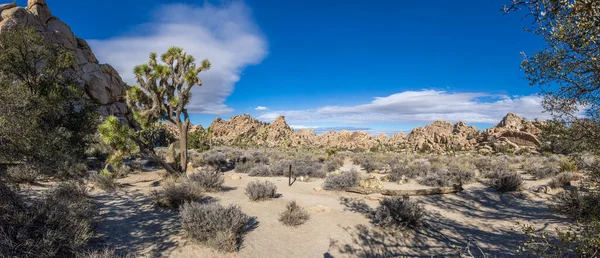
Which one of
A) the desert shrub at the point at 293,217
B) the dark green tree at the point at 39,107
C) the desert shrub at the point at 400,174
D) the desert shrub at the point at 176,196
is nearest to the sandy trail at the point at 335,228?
the desert shrub at the point at 293,217

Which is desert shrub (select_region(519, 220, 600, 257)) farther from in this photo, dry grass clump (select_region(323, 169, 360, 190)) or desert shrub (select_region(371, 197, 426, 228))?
dry grass clump (select_region(323, 169, 360, 190))

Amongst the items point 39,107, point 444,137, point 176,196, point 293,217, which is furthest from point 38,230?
point 444,137

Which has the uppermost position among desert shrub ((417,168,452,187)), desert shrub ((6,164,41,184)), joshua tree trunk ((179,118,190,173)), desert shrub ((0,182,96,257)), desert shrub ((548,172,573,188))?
joshua tree trunk ((179,118,190,173))

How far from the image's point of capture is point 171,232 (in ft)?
21.4

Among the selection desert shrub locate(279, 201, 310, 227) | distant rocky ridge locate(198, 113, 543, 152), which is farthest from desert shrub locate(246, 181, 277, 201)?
distant rocky ridge locate(198, 113, 543, 152)

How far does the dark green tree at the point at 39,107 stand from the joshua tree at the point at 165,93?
3.77 meters

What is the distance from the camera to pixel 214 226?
243 inches

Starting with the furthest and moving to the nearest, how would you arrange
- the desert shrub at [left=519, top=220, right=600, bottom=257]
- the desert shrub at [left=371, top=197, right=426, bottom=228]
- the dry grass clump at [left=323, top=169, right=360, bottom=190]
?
the dry grass clump at [left=323, top=169, right=360, bottom=190] < the desert shrub at [left=371, top=197, right=426, bottom=228] < the desert shrub at [left=519, top=220, right=600, bottom=257]

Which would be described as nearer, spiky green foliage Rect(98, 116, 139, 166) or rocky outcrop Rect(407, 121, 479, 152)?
spiky green foliage Rect(98, 116, 139, 166)

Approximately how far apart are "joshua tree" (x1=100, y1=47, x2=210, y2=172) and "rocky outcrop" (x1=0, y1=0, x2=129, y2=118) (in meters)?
26.2

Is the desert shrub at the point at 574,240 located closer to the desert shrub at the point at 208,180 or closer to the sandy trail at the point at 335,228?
the sandy trail at the point at 335,228

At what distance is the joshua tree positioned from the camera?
41.8ft

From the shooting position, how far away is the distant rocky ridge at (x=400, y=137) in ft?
153

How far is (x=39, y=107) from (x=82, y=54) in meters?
47.7
